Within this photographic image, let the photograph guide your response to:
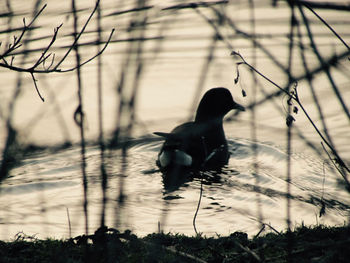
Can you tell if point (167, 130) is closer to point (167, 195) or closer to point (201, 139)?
point (201, 139)

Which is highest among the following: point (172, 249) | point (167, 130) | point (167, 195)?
point (167, 130)

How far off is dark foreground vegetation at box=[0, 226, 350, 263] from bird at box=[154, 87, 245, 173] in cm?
251

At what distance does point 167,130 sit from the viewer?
23.8 ft

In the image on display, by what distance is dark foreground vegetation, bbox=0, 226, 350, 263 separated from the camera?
3.19 metres

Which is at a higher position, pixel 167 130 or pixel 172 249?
pixel 167 130

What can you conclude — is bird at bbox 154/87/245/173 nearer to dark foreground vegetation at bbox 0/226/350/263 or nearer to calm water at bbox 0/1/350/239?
calm water at bbox 0/1/350/239

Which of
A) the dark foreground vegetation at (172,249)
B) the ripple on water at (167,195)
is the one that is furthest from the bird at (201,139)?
the dark foreground vegetation at (172,249)

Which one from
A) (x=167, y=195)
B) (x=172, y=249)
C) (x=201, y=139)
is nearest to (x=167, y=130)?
(x=201, y=139)

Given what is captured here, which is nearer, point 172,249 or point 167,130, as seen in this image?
point 172,249

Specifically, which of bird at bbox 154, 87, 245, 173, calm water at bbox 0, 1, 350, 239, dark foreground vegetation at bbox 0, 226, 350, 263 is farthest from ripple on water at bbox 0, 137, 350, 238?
dark foreground vegetation at bbox 0, 226, 350, 263

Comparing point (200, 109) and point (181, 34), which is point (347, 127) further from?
point (181, 34)

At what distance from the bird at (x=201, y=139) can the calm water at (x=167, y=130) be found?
0.60ft

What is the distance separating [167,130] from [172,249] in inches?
157

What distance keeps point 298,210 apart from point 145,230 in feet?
4.07
